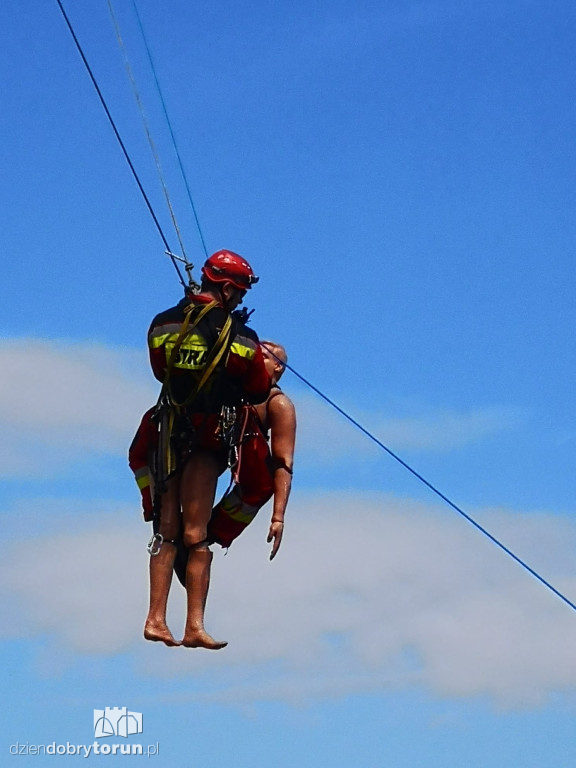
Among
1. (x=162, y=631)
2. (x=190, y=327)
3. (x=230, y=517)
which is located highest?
(x=190, y=327)

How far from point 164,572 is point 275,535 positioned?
0.97m

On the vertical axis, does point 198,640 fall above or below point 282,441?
below

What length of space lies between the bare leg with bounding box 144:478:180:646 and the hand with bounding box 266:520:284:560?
85 centimetres

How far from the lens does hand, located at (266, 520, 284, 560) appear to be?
40.3 feet

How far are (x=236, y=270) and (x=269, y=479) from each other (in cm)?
176

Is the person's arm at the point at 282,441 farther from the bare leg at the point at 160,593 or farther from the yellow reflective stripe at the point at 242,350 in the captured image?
the bare leg at the point at 160,593

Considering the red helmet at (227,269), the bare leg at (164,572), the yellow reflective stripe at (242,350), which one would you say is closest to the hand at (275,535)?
the bare leg at (164,572)

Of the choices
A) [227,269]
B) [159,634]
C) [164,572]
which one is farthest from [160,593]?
[227,269]

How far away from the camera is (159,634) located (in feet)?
40.2

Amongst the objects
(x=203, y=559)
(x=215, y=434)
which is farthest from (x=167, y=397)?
(x=203, y=559)

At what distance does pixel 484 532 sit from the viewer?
38.8ft

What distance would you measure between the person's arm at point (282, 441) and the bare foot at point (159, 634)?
1.37 meters

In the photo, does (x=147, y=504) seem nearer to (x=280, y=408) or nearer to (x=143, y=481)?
(x=143, y=481)

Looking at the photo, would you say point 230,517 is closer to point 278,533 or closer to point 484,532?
point 278,533
